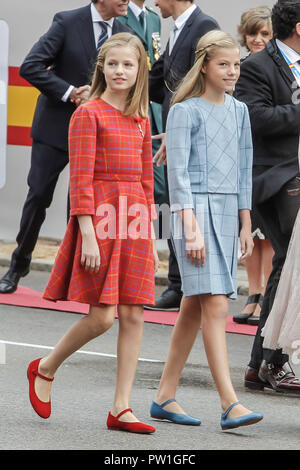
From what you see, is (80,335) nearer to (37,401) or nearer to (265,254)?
(37,401)

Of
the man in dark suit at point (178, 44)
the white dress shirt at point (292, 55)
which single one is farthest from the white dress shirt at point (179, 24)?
the white dress shirt at point (292, 55)

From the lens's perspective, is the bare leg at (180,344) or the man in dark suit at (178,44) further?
the man in dark suit at (178,44)

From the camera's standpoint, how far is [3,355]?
7258 millimetres

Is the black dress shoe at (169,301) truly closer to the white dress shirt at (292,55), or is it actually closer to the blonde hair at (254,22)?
the blonde hair at (254,22)

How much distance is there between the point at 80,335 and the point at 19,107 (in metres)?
6.36

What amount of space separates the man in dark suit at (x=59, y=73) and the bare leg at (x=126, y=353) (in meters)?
3.49

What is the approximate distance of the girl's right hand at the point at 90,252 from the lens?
5.36 meters

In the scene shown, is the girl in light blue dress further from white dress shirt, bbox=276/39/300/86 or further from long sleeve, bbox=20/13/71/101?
long sleeve, bbox=20/13/71/101

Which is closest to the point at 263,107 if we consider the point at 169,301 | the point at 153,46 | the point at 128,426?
the point at 128,426

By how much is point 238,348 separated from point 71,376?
1.55 metres

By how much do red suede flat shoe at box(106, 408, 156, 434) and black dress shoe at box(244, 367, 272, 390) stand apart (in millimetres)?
1383

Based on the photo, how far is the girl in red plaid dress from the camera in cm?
540

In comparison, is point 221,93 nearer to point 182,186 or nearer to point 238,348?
point 182,186

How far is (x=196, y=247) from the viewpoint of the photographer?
5.57 m
